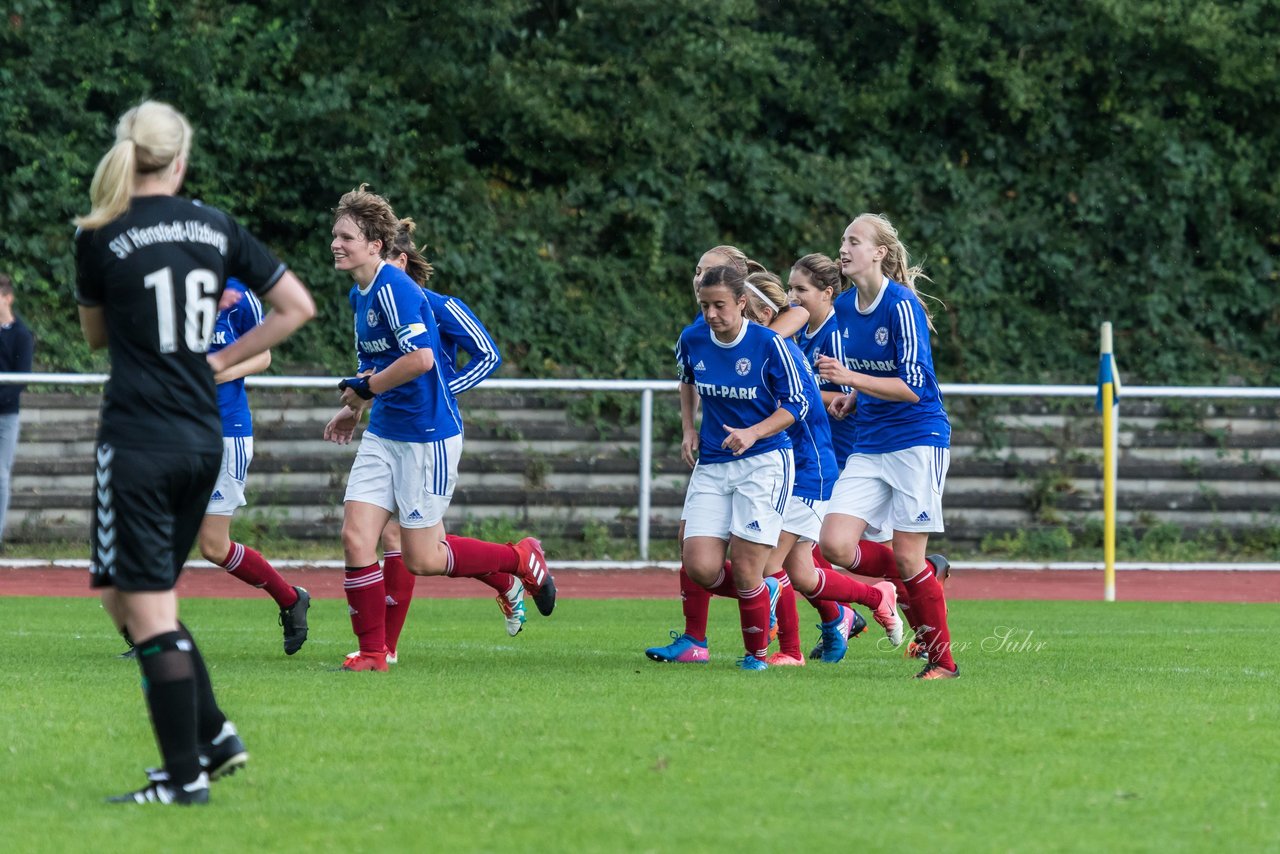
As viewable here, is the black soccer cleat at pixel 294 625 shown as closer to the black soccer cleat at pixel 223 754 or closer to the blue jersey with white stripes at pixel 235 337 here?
the blue jersey with white stripes at pixel 235 337

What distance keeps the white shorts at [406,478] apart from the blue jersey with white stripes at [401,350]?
6 cm

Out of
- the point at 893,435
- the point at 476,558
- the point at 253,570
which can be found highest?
the point at 893,435

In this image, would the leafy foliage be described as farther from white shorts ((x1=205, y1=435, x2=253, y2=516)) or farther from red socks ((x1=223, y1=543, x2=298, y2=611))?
red socks ((x1=223, y1=543, x2=298, y2=611))

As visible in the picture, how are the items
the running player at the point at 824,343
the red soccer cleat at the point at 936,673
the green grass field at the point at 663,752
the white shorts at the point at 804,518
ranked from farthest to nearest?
the running player at the point at 824,343
the white shorts at the point at 804,518
the red soccer cleat at the point at 936,673
the green grass field at the point at 663,752

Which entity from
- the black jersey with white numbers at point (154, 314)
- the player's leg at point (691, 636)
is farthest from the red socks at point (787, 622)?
the black jersey with white numbers at point (154, 314)

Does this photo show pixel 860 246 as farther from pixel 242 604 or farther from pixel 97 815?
pixel 242 604

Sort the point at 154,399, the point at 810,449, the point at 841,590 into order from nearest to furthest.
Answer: the point at 154,399 → the point at 810,449 → the point at 841,590

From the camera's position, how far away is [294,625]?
8.59 metres

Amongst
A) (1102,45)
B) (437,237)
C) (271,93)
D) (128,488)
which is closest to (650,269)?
(437,237)

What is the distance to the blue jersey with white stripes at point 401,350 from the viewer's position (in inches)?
306

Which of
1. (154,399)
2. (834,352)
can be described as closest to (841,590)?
(834,352)

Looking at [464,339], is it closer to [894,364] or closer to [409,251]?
[409,251]

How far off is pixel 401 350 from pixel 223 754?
10.7 ft

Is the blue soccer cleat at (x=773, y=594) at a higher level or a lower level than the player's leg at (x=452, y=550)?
lower
